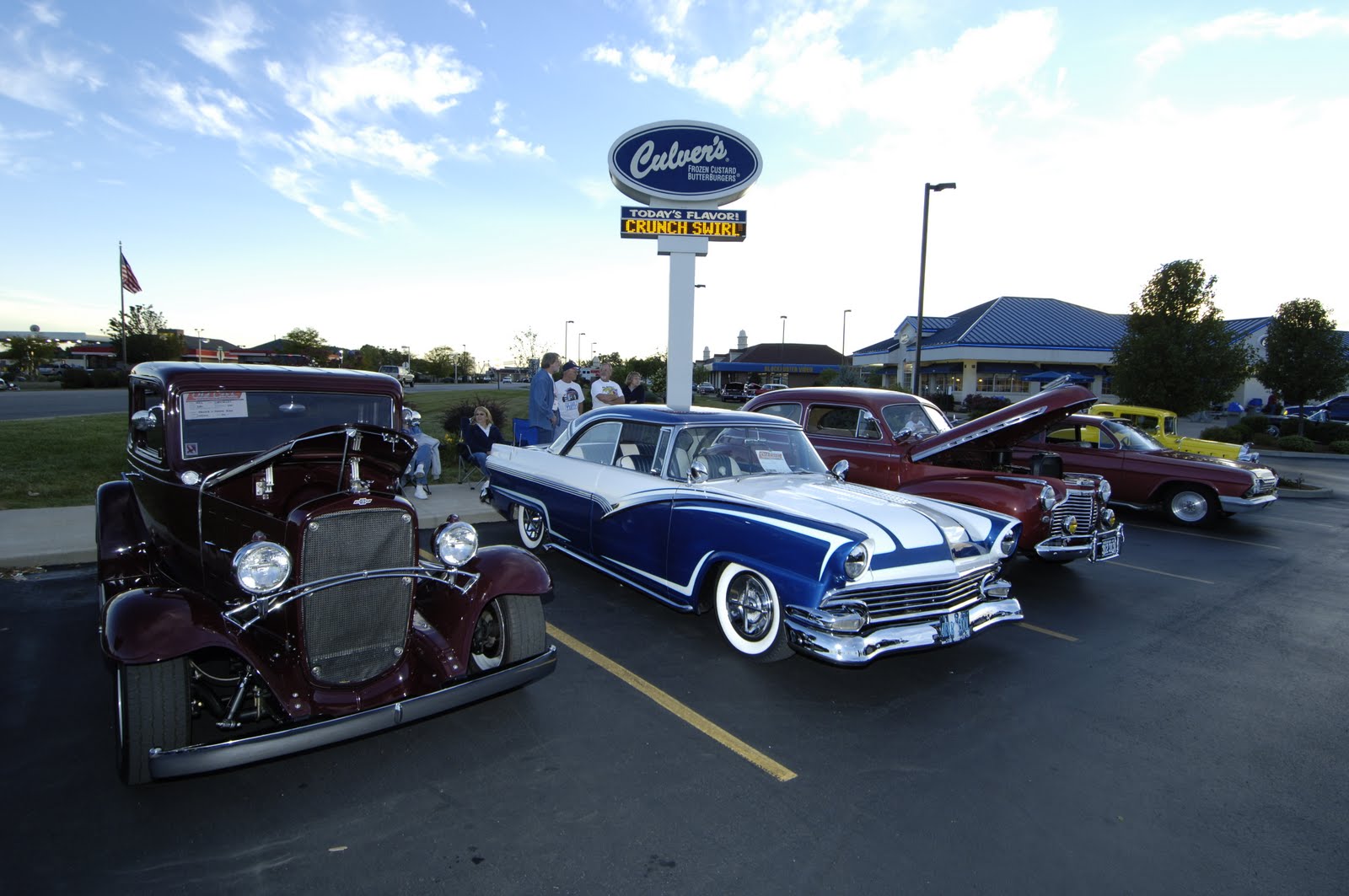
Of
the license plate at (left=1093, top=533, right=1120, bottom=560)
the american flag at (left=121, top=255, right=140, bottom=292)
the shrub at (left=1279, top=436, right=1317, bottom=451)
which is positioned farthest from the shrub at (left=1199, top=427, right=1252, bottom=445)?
the american flag at (left=121, top=255, right=140, bottom=292)

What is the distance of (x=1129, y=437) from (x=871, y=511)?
7.94 metres

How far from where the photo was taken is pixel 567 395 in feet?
33.1

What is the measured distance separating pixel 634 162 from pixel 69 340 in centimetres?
11896

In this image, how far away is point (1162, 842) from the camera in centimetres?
288

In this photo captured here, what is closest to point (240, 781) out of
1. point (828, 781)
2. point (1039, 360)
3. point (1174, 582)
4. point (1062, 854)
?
point (828, 781)

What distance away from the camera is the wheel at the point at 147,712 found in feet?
9.30

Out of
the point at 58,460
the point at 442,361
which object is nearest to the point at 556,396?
the point at 58,460

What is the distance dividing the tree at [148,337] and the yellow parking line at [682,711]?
161 feet

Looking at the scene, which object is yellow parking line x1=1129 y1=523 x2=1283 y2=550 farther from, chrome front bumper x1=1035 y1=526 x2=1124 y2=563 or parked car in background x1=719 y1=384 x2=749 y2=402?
parked car in background x1=719 y1=384 x2=749 y2=402

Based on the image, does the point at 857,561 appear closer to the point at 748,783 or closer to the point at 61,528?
the point at 748,783

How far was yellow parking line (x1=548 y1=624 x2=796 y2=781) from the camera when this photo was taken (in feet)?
11.0

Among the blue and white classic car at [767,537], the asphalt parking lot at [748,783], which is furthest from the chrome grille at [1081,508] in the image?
the blue and white classic car at [767,537]

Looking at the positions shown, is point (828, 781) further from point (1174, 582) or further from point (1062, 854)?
point (1174, 582)

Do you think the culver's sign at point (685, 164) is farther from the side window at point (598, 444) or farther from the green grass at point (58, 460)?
the side window at point (598, 444)
